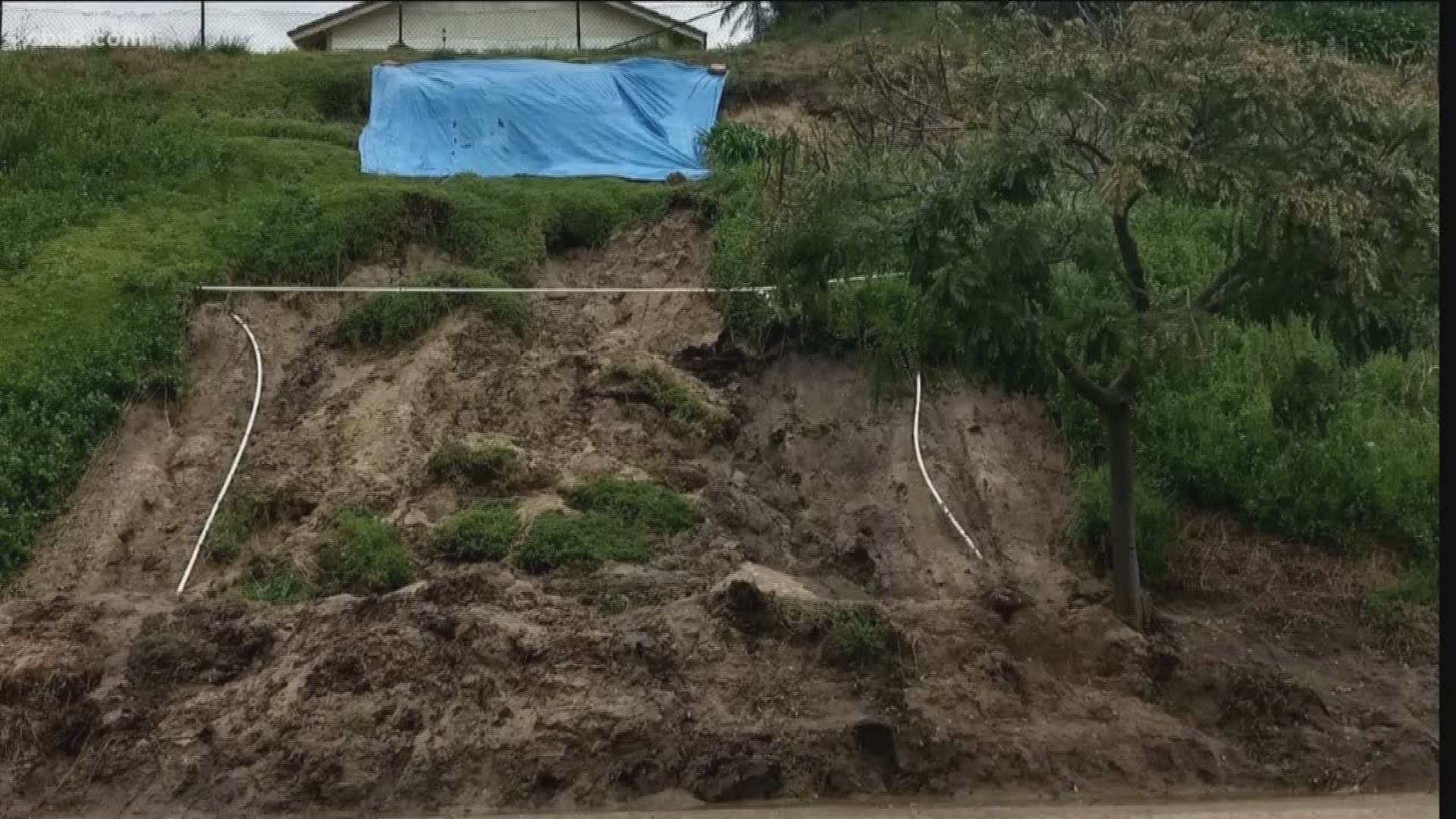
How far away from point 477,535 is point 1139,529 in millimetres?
4846

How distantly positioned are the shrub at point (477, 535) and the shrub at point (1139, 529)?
421 cm

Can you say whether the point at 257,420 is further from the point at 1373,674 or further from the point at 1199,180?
the point at 1373,674

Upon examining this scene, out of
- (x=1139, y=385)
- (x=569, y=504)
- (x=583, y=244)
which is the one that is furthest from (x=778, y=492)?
(x=583, y=244)

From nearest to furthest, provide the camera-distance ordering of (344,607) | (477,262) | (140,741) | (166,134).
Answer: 1. (140,741)
2. (344,607)
3. (477,262)
4. (166,134)

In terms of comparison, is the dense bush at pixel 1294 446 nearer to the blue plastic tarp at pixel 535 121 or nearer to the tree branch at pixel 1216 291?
the tree branch at pixel 1216 291

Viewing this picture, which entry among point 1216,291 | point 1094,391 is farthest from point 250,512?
point 1216,291

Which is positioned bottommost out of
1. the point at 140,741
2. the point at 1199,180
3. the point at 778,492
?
the point at 140,741

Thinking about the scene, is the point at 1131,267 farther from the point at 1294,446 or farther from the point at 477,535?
the point at 477,535

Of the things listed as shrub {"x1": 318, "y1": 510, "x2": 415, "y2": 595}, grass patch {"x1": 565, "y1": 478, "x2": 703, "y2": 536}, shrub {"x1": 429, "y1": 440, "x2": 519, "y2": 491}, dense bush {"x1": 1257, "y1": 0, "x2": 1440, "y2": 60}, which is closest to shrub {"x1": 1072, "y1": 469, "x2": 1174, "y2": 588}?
grass patch {"x1": 565, "y1": 478, "x2": 703, "y2": 536}

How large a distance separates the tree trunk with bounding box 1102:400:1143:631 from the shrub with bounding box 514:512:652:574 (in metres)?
3.20

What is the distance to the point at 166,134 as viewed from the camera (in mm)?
14008

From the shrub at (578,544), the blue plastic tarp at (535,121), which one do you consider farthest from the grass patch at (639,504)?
the blue plastic tarp at (535,121)

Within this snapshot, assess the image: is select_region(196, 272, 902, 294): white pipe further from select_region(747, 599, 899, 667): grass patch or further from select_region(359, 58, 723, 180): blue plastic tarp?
select_region(747, 599, 899, 667): grass patch

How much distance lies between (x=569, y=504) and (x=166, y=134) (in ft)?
23.0
